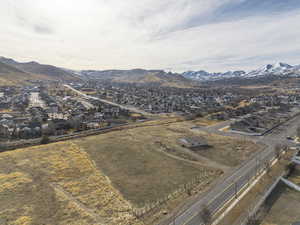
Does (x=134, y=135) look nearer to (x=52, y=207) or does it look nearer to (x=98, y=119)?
(x=98, y=119)

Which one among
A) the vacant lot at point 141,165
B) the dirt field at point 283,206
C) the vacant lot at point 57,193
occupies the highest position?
the vacant lot at point 57,193

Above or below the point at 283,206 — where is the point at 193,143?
above

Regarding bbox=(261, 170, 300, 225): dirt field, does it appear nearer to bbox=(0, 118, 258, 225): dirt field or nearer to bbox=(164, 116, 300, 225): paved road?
bbox=(164, 116, 300, 225): paved road

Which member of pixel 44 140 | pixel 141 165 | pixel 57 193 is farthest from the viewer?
pixel 44 140

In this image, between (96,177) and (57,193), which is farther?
(96,177)

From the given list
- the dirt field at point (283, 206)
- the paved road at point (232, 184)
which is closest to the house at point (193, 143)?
the paved road at point (232, 184)

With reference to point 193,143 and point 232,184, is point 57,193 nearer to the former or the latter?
point 232,184

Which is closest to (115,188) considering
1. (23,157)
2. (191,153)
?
(191,153)

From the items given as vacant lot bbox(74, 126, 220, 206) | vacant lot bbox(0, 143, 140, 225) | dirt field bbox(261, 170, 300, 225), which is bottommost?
dirt field bbox(261, 170, 300, 225)

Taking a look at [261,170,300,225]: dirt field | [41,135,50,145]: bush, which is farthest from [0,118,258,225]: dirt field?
[261,170,300,225]: dirt field

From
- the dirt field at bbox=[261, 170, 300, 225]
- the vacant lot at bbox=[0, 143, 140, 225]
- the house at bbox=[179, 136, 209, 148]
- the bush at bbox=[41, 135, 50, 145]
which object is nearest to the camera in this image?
the vacant lot at bbox=[0, 143, 140, 225]

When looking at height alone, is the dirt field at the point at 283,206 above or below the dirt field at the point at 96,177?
below

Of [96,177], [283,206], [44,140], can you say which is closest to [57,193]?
[96,177]

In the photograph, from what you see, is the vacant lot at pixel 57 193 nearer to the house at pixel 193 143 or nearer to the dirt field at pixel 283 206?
the dirt field at pixel 283 206
